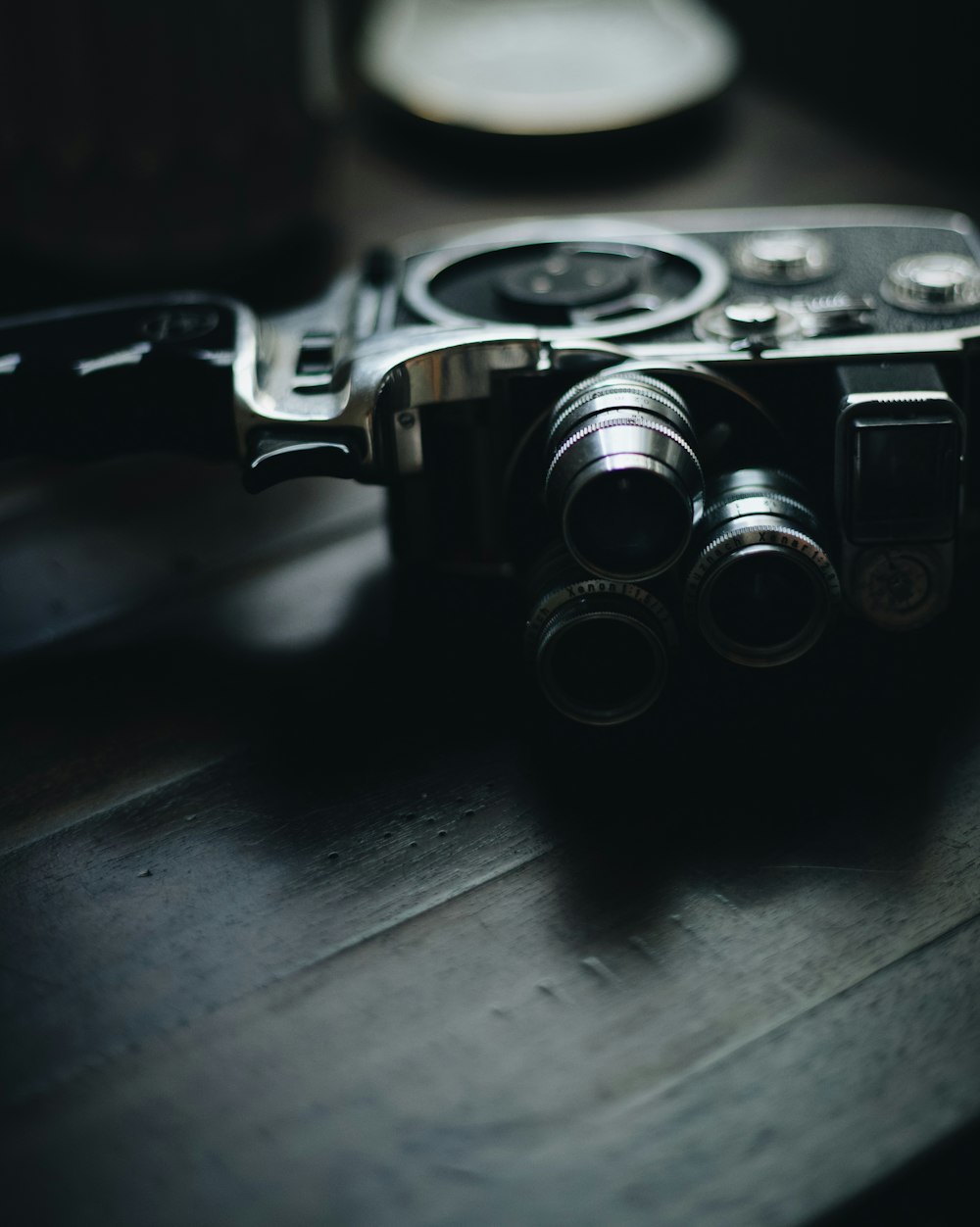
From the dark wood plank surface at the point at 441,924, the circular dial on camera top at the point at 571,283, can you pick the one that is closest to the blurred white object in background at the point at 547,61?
the circular dial on camera top at the point at 571,283

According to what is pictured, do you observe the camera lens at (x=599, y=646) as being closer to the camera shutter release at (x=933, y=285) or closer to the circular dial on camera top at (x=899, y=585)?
the circular dial on camera top at (x=899, y=585)

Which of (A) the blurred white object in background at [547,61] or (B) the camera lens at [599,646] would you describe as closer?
(B) the camera lens at [599,646]

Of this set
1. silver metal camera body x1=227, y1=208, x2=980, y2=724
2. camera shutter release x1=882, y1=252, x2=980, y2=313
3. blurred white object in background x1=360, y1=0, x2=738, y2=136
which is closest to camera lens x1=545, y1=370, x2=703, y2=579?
silver metal camera body x1=227, y1=208, x2=980, y2=724

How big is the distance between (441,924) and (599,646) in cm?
13

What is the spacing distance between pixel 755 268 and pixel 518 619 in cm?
20

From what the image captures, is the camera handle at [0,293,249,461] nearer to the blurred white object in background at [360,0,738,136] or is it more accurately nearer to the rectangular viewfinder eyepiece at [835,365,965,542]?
the rectangular viewfinder eyepiece at [835,365,965,542]

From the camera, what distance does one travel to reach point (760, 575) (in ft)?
1.82

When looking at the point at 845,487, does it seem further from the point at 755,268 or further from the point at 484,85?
the point at 484,85

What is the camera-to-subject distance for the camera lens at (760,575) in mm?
538

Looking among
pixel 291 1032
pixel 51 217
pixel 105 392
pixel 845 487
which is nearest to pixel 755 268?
pixel 845 487

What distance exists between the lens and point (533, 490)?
62cm

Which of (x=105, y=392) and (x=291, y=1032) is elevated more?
(x=105, y=392)

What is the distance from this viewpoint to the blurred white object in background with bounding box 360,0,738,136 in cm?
112

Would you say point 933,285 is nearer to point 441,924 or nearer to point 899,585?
point 899,585
